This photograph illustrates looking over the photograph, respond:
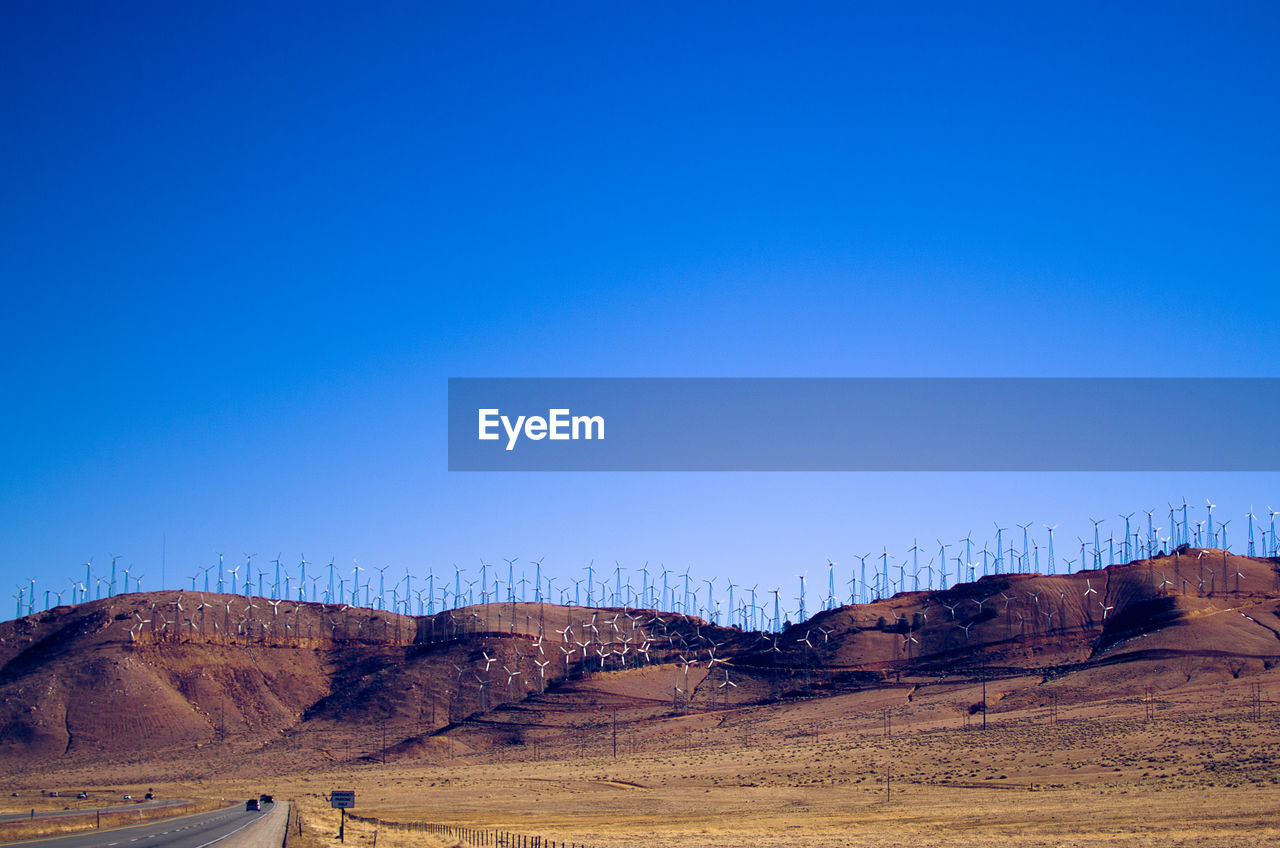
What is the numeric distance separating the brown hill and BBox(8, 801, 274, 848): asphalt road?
77186mm

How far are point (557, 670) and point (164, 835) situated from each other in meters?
136

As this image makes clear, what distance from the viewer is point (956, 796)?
260ft

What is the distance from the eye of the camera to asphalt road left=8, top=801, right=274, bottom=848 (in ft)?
160

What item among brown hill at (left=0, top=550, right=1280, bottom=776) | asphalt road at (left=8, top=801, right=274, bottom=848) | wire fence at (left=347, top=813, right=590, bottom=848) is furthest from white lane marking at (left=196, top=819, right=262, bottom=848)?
brown hill at (left=0, top=550, right=1280, bottom=776)

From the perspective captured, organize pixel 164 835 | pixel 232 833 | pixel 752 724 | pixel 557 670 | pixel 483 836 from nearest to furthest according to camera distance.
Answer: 1. pixel 164 835
2. pixel 232 833
3. pixel 483 836
4. pixel 752 724
5. pixel 557 670

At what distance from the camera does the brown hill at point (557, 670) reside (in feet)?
491

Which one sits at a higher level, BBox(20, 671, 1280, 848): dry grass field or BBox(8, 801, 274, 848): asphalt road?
BBox(8, 801, 274, 848): asphalt road

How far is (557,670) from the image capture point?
18900cm

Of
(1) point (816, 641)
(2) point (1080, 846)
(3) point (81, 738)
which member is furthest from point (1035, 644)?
(3) point (81, 738)

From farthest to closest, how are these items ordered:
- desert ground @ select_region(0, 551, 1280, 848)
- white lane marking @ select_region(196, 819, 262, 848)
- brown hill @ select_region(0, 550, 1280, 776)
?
brown hill @ select_region(0, 550, 1280, 776) → desert ground @ select_region(0, 551, 1280, 848) → white lane marking @ select_region(196, 819, 262, 848)

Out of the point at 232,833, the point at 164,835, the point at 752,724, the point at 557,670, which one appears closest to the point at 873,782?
the point at 752,724

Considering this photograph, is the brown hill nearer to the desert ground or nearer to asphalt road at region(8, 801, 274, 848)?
the desert ground

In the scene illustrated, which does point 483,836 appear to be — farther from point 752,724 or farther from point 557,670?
point 557,670

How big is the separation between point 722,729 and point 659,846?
8770 cm
